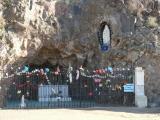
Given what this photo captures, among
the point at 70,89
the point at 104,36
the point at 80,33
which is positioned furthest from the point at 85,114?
the point at 80,33

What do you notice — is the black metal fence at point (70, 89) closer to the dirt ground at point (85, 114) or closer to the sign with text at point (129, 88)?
the sign with text at point (129, 88)

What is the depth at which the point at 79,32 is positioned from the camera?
2309cm

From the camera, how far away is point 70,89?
22.3 metres

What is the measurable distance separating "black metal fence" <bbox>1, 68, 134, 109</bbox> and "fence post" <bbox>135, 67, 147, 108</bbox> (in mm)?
297

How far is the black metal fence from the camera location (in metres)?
20.9

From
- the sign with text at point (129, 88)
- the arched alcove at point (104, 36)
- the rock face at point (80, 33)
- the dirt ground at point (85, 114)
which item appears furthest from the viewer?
the arched alcove at point (104, 36)

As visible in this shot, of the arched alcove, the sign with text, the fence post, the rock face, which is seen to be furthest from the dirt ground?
the arched alcove

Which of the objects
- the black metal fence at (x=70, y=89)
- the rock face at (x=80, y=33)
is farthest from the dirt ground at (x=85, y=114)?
the rock face at (x=80, y=33)

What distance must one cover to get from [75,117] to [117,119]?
1593 millimetres

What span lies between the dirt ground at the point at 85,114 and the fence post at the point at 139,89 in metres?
1.04

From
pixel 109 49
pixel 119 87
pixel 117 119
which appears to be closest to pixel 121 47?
pixel 109 49

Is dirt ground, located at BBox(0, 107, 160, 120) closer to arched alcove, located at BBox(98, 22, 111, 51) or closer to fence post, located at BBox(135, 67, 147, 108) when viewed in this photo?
fence post, located at BBox(135, 67, 147, 108)

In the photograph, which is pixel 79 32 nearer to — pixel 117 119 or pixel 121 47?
pixel 121 47

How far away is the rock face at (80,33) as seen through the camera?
2106 centimetres
